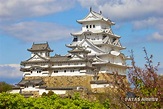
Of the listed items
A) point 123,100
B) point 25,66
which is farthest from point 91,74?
point 123,100

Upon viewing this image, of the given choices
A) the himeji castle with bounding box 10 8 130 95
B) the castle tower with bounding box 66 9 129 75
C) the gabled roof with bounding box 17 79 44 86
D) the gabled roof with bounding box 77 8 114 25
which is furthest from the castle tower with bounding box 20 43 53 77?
the gabled roof with bounding box 77 8 114 25

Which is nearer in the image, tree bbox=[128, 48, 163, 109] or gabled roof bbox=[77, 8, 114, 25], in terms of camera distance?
tree bbox=[128, 48, 163, 109]

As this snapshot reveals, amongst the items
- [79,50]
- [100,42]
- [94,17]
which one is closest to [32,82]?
[79,50]

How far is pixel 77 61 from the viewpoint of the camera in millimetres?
44375

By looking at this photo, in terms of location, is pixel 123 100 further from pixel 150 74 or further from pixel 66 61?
pixel 66 61

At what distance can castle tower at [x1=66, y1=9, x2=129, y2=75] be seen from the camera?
155 feet

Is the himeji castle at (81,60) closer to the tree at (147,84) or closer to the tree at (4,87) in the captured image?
the tree at (4,87)

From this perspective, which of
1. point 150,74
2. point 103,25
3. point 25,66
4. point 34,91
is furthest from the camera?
point 103,25

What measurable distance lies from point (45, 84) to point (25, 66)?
4203 millimetres

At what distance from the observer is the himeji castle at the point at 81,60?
43938 mm

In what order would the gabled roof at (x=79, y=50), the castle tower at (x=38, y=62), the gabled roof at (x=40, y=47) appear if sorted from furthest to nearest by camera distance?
1. the gabled roof at (x=40, y=47)
2. the castle tower at (x=38, y=62)
3. the gabled roof at (x=79, y=50)

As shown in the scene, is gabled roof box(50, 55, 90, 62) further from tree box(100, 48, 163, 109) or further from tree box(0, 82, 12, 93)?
tree box(100, 48, 163, 109)

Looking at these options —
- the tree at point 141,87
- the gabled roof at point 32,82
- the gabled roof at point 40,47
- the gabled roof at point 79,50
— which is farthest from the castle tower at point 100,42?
the tree at point 141,87

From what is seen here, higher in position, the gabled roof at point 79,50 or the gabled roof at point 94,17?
the gabled roof at point 94,17
